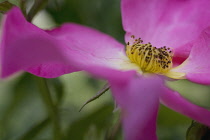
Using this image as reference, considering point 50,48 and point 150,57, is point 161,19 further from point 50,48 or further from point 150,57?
point 50,48

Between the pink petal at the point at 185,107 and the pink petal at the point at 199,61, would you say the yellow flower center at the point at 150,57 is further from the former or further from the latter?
the pink petal at the point at 185,107

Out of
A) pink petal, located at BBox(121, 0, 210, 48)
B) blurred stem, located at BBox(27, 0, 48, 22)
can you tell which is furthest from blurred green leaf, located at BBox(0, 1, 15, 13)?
pink petal, located at BBox(121, 0, 210, 48)

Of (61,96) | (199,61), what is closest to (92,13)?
(61,96)

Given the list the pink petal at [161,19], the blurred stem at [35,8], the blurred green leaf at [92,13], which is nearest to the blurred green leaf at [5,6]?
the blurred stem at [35,8]

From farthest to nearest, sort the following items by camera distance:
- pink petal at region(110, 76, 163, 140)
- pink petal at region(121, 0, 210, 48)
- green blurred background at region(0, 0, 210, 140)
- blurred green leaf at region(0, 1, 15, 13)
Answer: green blurred background at region(0, 0, 210, 140) < pink petal at region(121, 0, 210, 48) < blurred green leaf at region(0, 1, 15, 13) < pink petal at region(110, 76, 163, 140)

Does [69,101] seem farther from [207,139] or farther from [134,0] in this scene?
[207,139]

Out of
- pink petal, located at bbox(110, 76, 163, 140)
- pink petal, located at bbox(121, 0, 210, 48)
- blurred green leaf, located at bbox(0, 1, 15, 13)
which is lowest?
pink petal, located at bbox(121, 0, 210, 48)

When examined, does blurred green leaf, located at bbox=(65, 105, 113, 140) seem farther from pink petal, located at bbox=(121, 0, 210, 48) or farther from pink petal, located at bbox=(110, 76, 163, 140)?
pink petal, located at bbox=(110, 76, 163, 140)
